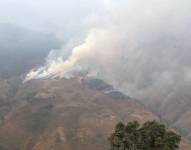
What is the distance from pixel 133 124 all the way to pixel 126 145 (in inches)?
265

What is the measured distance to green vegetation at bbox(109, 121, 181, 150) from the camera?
141000 mm

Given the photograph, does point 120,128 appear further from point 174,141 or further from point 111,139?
point 174,141

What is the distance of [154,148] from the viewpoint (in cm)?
14300

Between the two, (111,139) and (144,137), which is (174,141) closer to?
(144,137)

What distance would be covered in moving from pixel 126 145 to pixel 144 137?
609 cm

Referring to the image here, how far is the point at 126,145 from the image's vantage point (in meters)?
145

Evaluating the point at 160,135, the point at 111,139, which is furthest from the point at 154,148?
the point at 111,139

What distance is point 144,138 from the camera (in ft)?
472

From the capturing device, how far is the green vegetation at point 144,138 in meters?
141

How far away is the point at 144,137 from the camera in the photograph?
144 m

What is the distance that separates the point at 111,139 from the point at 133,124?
8.25 m

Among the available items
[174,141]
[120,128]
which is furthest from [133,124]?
[174,141]

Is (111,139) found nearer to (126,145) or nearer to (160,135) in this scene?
(126,145)

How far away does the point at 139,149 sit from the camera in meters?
144
